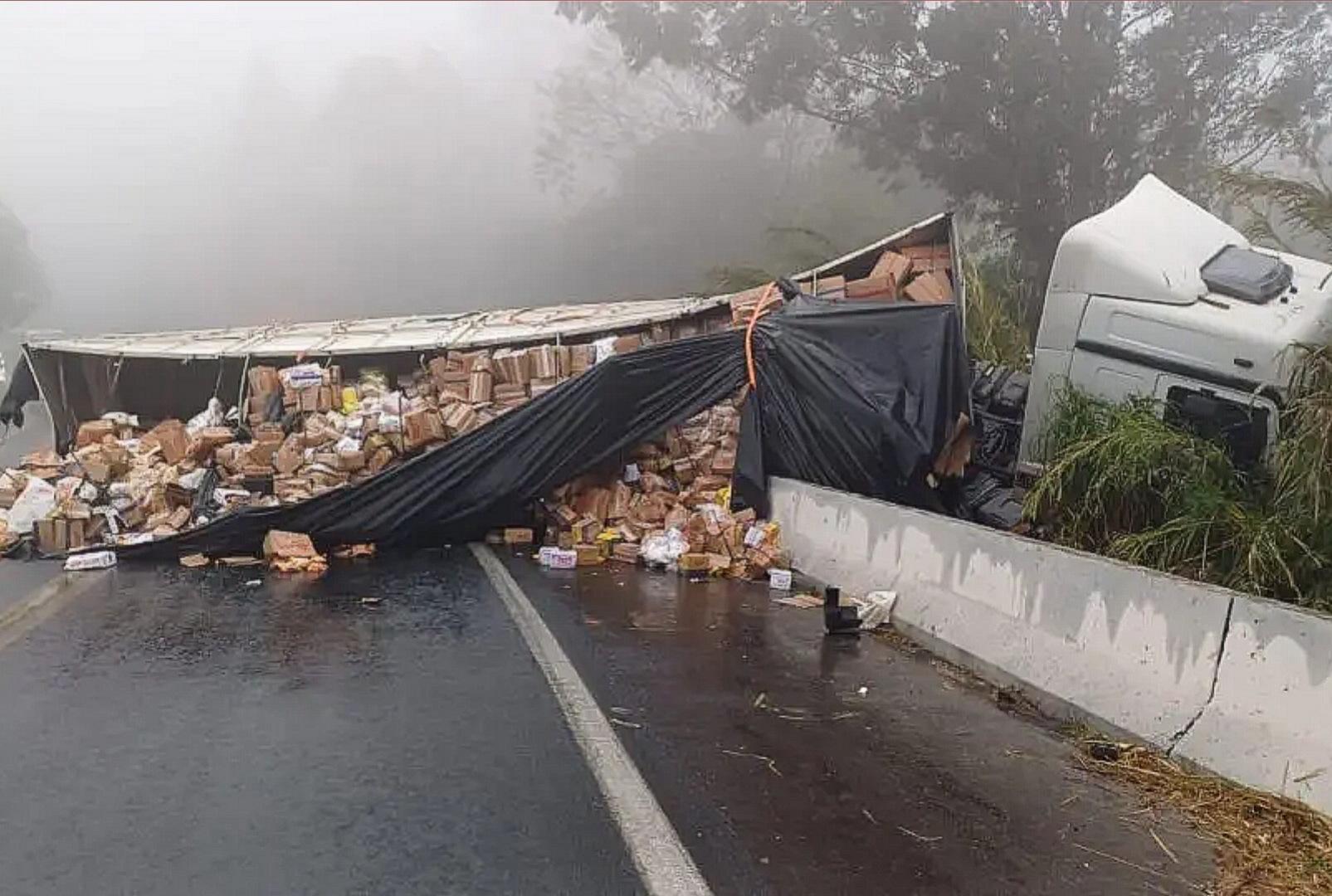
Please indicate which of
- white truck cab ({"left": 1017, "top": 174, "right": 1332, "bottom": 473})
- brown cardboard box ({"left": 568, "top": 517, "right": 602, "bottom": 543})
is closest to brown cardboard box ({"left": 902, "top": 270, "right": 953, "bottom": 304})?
white truck cab ({"left": 1017, "top": 174, "right": 1332, "bottom": 473})

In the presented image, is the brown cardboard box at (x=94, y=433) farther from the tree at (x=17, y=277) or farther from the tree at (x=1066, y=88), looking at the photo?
the tree at (x=17, y=277)

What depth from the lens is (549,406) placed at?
10438mm

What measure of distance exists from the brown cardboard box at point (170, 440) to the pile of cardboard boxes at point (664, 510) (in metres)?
4.07

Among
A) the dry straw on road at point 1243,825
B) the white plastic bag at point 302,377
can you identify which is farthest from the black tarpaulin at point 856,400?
the dry straw on road at point 1243,825

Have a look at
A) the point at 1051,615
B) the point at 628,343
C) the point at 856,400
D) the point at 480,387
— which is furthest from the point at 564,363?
the point at 1051,615

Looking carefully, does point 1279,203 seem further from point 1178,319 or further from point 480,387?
point 480,387

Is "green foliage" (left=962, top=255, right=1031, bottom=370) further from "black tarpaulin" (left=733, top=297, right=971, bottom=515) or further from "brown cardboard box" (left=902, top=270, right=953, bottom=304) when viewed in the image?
"black tarpaulin" (left=733, top=297, right=971, bottom=515)

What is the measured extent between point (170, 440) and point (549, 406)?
4.89 metres

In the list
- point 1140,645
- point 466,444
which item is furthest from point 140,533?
point 1140,645

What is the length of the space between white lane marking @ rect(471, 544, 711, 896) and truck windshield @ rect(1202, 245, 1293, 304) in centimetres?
626

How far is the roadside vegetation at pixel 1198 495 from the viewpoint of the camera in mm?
6582

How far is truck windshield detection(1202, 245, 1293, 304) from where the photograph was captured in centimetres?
880

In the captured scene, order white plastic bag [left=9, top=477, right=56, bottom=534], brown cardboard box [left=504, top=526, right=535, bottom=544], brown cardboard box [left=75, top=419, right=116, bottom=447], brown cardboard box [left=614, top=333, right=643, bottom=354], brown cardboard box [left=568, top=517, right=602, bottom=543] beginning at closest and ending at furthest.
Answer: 1. brown cardboard box [left=568, top=517, right=602, bottom=543]
2. brown cardboard box [left=504, top=526, right=535, bottom=544]
3. white plastic bag [left=9, top=477, right=56, bottom=534]
4. brown cardboard box [left=614, top=333, right=643, bottom=354]
5. brown cardboard box [left=75, top=419, right=116, bottom=447]

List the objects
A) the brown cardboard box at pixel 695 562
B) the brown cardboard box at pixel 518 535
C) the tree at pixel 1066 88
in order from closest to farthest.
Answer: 1. the brown cardboard box at pixel 695 562
2. the brown cardboard box at pixel 518 535
3. the tree at pixel 1066 88
